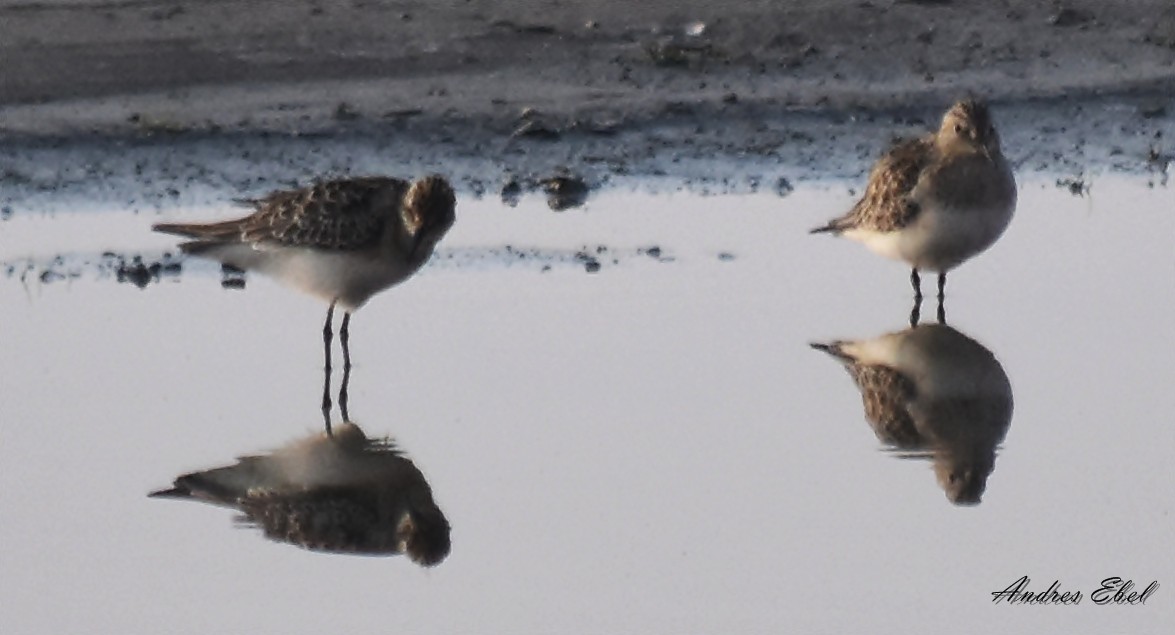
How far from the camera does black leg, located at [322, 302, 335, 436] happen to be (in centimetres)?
1047

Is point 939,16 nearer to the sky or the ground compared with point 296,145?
nearer to the sky

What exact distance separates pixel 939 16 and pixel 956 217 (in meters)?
4.90

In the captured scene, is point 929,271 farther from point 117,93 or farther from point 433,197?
point 117,93

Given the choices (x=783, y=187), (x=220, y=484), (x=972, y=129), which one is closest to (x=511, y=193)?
(x=783, y=187)

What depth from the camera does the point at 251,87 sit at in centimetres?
1572

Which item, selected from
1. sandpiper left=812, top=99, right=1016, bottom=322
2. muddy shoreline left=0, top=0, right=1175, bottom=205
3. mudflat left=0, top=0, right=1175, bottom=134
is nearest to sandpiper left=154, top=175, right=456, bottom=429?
sandpiper left=812, top=99, right=1016, bottom=322

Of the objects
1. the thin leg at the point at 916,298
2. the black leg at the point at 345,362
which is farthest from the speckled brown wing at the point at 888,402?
the black leg at the point at 345,362

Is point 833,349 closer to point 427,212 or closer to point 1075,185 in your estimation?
point 427,212

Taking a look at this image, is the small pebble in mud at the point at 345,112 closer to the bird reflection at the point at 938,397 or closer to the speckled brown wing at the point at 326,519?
the bird reflection at the point at 938,397

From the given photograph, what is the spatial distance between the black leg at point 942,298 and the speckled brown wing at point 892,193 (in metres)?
0.30

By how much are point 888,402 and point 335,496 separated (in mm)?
2231

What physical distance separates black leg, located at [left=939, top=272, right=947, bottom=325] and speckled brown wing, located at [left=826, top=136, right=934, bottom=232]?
30 cm

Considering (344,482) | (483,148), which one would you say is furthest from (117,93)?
(344,482)

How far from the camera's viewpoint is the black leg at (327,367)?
10470 mm
